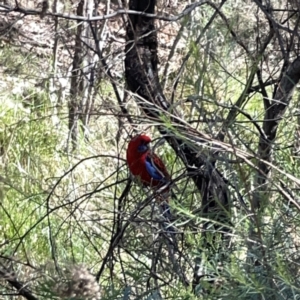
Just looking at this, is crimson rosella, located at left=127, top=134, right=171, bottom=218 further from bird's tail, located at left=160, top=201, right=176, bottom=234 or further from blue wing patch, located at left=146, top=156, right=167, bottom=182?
bird's tail, located at left=160, top=201, right=176, bottom=234

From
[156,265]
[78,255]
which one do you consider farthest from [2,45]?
[156,265]

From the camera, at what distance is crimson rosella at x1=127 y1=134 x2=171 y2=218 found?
2348mm

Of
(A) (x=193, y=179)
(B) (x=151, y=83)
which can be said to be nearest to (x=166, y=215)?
(A) (x=193, y=179)

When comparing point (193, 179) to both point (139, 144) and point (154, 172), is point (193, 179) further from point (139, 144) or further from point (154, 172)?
point (139, 144)

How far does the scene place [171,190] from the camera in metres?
2.21

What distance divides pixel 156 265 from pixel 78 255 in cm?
97

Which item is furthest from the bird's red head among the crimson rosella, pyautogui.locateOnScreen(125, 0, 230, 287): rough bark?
pyautogui.locateOnScreen(125, 0, 230, 287): rough bark

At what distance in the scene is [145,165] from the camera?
2.37m

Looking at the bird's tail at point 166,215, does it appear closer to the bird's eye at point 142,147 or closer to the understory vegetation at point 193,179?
the understory vegetation at point 193,179

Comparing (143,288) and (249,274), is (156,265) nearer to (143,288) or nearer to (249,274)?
(143,288)

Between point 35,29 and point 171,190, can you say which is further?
point 35,29

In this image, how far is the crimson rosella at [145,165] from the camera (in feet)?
7.70

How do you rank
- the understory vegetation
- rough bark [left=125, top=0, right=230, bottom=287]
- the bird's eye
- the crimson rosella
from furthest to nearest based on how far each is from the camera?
the bird's eye < the crimson rosella < rough bark [left=125, top=0, right=230, bottom=287] < the understory vegetation

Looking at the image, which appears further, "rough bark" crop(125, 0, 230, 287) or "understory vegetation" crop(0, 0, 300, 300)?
"rough bark" crop(125, 0, 230, 287)
